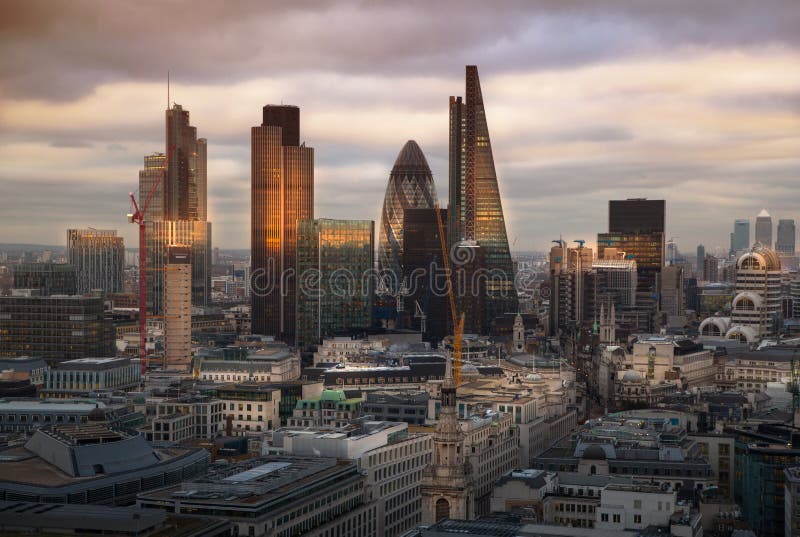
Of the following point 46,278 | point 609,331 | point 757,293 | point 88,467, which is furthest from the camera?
point 757,293

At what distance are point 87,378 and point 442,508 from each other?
194 ft

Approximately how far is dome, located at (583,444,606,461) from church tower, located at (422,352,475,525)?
1315 cm

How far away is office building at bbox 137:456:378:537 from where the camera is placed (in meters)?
64.7

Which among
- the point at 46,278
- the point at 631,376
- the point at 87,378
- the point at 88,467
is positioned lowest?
the point at 88,467

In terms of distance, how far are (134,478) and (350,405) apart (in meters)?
38.4

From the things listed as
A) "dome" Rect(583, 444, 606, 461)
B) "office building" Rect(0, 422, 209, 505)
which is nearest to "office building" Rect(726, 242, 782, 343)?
"dome" Rect(583, 444, 606, 461)

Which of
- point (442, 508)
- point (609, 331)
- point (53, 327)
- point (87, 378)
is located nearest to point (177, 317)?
point (53, 327)

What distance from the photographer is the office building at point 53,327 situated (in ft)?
499

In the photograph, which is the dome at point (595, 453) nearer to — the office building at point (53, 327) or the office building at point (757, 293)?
the office building at point (53, 327)

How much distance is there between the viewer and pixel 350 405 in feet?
358

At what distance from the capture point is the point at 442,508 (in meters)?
74.2

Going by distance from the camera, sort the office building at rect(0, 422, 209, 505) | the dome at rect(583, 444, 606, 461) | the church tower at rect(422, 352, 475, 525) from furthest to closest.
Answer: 1. the dome at rect(583, 444, 606, 461)
2. the church tower at rect(422, 352, 475, 525)
3. the office building at rect(0, 422, 209, 505)

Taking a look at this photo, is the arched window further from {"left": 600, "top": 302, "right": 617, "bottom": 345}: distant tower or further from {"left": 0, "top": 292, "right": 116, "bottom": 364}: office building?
{"left": 600, "top": 302, "right": 617, "bottom": 345}: distant tower

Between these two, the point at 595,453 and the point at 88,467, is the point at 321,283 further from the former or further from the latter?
the point at 88,467
